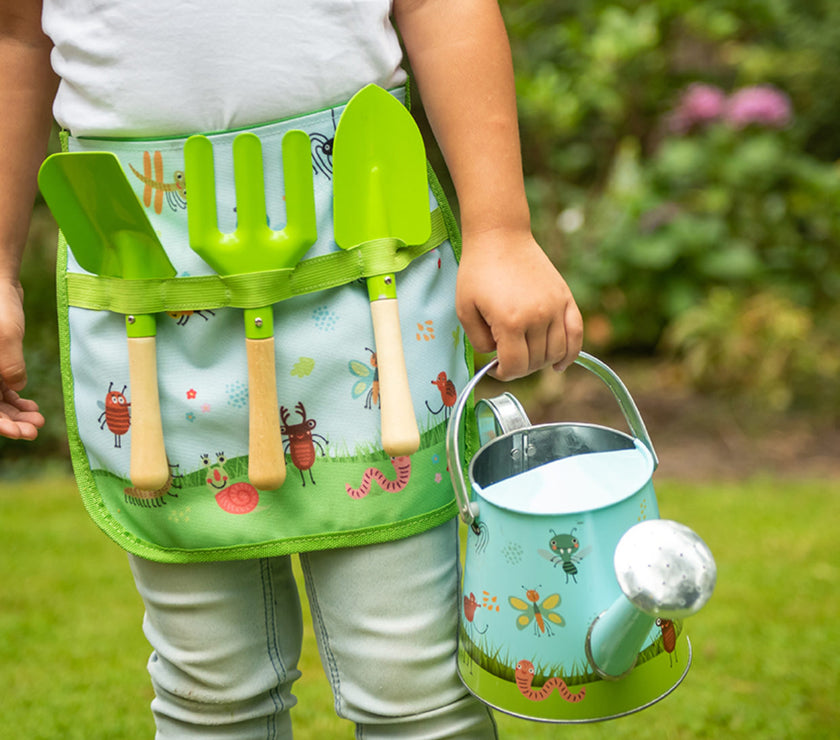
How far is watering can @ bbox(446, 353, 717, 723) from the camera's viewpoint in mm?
833

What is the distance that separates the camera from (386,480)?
961 mm

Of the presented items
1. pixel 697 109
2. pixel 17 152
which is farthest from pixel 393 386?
pixel 697 109

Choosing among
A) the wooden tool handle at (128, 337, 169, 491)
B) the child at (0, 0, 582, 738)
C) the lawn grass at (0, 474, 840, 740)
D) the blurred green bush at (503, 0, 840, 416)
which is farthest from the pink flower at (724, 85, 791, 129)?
the wooden tool handle at (128, 337, 169, 491)

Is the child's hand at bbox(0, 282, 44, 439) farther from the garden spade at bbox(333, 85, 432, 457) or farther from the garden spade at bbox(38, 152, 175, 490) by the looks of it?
the garden spade at bbox(333, 85, 432, 457)

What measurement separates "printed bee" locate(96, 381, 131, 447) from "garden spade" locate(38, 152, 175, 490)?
51mm

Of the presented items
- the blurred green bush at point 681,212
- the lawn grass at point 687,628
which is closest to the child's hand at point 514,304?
the lawn grass at point 687,628

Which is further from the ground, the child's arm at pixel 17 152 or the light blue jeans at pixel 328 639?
the child's arm at pixel 17 152

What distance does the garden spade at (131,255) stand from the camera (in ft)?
2.91

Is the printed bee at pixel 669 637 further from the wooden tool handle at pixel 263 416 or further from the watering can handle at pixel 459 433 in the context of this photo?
the wooden tool handle at pixel 263 416

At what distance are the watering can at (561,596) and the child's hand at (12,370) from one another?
0.44 meters

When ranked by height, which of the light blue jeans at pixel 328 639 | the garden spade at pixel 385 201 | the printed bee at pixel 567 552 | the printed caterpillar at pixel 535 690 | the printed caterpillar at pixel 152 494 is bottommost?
the light blue jeans at pixel 328 639

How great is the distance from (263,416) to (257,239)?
0.52ft

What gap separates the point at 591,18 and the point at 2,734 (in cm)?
402

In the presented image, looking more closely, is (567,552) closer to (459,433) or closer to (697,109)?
(459,433)
